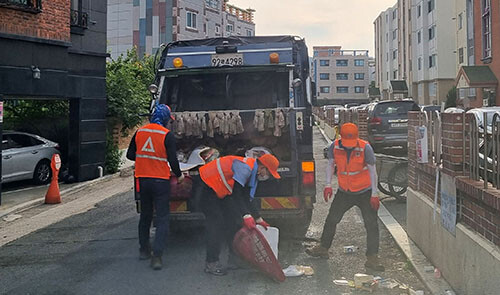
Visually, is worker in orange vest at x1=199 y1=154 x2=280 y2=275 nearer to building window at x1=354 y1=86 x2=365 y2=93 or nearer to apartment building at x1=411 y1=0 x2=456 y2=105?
apartment building at x1=411 y1=0 x2=456 y2=105

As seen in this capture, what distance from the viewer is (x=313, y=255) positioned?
6.09m

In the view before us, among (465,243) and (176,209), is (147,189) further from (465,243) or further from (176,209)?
(465,243)

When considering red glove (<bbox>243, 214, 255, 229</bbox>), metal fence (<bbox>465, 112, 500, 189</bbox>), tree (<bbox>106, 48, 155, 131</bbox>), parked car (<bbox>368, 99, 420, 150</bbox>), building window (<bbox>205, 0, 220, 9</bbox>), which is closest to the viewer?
metal fence (<bbox>465, 112, 500, 189</bbox>)

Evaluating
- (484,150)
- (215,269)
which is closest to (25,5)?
(215,269)

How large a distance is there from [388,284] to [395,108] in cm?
1023

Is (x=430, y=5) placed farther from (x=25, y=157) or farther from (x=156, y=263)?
(x=156, y=263)

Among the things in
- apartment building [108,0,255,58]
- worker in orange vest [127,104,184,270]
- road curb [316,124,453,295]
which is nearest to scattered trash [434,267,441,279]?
road curb [316,124,453,295]

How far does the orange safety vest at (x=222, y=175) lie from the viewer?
5.40 metres

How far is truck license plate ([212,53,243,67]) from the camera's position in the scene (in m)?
7.57

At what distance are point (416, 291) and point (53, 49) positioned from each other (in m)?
10.3

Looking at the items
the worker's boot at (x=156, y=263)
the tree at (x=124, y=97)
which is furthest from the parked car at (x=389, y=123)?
the worker's boot at (x=156, y=263)

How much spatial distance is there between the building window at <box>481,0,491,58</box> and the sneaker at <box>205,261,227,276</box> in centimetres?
2909

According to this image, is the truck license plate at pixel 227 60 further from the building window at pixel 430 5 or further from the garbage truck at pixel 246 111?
the building window at pixel 430 5

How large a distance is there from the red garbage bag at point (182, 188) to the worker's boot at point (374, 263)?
240 cm
